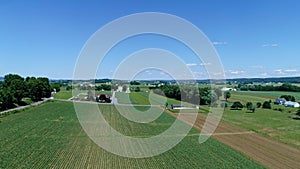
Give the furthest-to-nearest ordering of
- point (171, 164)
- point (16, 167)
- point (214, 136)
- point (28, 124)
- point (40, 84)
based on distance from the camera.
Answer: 1. point (40, 84)
2. point (28, 124)
3. point (214, 136)
4. point (171, 164)
5. point (16, 167)

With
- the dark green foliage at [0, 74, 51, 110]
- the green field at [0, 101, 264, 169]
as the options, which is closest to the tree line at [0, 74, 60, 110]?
the dark green foliage at [0, 74, 51, 110]

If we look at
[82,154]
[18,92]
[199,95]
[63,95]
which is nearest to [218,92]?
[199,95]

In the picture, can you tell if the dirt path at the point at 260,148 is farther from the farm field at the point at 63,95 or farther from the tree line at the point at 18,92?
the farm field at the point at 63,95

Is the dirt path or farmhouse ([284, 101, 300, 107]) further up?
farmhouse ([284, 101, 300, 107])

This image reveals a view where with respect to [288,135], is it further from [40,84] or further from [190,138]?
[40,84]

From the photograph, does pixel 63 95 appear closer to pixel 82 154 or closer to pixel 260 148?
pixel 82 154

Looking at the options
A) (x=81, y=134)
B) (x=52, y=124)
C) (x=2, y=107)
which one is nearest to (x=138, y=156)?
(x=81, y=134)

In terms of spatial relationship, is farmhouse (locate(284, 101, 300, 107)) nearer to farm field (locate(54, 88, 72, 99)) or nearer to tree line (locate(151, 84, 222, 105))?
tree line (locate(151, 84, 222, 105))

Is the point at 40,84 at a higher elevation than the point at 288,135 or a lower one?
higher

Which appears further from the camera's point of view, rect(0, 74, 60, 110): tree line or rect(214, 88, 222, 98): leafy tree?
rect(214, 88, 222, 98): leafy tree
